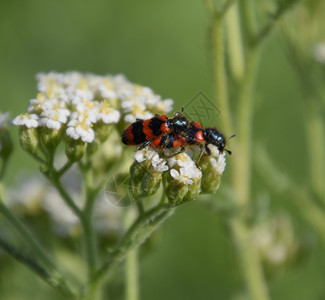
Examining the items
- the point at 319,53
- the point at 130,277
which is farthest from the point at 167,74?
the point at 130,277

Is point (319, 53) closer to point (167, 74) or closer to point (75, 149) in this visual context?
point (75, 149)

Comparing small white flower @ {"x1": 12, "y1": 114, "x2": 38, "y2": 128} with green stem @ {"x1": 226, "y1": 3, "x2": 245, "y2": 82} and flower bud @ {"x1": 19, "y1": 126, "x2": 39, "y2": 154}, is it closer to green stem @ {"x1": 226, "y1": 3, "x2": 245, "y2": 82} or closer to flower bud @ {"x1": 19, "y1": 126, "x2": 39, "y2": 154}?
flower bud @ {"x1": 19, "y1": 126, "x2": 39, "y2": 154}

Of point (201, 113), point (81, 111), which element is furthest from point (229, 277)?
point (81, 111)

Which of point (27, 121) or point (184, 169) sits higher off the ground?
point (27, 121)

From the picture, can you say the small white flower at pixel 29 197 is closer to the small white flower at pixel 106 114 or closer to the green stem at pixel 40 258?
the green stem at pixel 40 258

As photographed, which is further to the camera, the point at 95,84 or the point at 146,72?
the point at 146,72

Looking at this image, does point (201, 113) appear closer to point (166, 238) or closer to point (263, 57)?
point (166, 238)

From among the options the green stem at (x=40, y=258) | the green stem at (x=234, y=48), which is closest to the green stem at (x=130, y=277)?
the green stem at (x=40, y=258)
